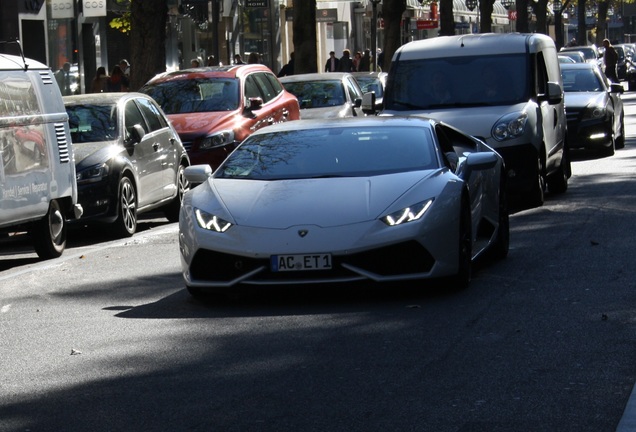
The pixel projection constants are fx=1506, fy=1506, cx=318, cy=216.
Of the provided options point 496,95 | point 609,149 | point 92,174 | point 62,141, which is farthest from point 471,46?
point 609,149

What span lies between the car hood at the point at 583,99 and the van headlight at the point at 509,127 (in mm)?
9070

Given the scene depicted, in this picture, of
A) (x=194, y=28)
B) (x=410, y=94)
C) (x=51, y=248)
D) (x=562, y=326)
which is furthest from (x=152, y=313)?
(x=194, y=28)

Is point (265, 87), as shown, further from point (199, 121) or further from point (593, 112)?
point (593, 112)

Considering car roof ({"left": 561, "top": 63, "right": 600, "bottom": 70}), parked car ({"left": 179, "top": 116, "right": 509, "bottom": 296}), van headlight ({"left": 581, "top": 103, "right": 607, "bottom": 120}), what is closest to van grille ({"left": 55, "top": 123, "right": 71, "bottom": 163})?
parked car ({"left": 179, "top": 116, "right": 509, "bottom": 296})

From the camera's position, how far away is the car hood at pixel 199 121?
20.9 metres

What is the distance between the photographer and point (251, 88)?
899 inches

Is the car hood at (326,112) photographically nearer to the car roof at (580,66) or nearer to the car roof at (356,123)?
the car roof at (580,66)

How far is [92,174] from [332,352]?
346 inches

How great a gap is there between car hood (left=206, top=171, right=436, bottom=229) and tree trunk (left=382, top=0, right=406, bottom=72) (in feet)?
120

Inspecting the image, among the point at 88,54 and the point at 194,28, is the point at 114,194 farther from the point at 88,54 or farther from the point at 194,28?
the point at 194,28

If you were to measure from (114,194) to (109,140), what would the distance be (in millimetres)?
1034

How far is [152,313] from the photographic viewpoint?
10.3 m

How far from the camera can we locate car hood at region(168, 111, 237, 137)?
20.9 m

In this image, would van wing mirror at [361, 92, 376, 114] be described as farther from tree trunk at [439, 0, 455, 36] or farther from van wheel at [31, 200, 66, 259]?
tree trunk at [439, 0, 455, 36]
